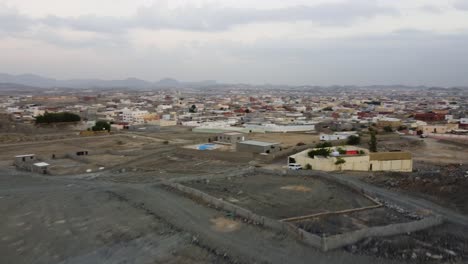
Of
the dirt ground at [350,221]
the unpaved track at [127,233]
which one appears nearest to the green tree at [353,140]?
the dirt ground at [350,221]

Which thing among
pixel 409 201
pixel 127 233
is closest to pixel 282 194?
pixel 409 201

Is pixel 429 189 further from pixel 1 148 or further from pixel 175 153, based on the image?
pixel 1 148

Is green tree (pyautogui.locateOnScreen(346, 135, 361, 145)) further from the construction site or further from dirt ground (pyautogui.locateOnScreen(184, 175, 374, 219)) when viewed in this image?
dirt ground (pyautogui.locateOnScreen(184, 175, 374, 219))

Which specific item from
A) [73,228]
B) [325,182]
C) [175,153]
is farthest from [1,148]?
[325,182]

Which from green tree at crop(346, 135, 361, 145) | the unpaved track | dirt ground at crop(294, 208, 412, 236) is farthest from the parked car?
green tree at crop(346, 135, 361, 145)

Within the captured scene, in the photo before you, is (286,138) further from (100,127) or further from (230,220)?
(230,220)

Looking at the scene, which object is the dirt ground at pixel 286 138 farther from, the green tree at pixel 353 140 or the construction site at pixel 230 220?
the construction site at pixel 230 220
